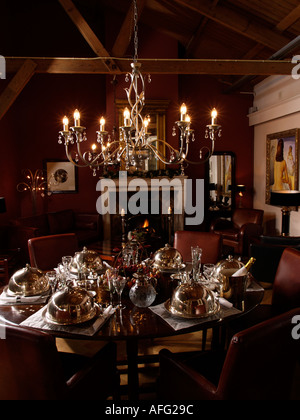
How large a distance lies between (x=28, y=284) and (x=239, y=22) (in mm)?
4442

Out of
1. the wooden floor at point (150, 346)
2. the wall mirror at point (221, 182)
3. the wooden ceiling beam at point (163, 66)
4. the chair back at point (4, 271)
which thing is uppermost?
the wooden ceiling beam at point (163, 66)

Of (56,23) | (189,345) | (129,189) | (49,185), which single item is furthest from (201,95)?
(189,345)

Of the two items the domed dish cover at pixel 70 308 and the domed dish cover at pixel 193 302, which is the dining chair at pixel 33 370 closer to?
the domed dish cover at pixel 70 308

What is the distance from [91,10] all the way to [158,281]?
630 cm

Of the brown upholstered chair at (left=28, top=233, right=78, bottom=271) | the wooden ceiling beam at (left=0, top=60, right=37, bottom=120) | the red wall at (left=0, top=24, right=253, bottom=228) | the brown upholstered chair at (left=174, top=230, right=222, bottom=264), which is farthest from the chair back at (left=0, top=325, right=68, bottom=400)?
the red wall at (left=0, top=24, right=253, bottom=228)

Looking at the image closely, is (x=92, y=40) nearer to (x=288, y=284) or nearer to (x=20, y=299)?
(x=20, y=299)

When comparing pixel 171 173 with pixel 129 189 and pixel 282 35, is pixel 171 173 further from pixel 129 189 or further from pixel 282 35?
pixel 282 35

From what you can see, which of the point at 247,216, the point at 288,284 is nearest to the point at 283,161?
the point at 247,216

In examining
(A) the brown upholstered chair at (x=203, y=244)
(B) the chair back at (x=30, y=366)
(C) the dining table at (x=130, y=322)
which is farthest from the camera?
(A) the brown upholstered chair at (x=203, y=244)

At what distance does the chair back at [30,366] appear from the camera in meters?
1.27

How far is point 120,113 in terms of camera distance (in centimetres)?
608

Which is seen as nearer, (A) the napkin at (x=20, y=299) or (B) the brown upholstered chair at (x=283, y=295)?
(A) the napkin at (x=20, y=299)

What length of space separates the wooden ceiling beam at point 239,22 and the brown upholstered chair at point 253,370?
431 cm

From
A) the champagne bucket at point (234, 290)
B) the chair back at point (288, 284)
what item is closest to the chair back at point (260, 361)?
the champagne bucket at point (234, 290)
